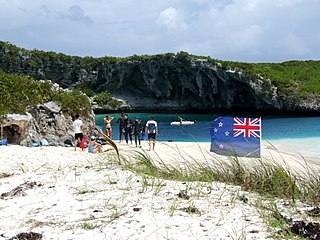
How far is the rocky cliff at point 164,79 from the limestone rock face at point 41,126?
40.6 m

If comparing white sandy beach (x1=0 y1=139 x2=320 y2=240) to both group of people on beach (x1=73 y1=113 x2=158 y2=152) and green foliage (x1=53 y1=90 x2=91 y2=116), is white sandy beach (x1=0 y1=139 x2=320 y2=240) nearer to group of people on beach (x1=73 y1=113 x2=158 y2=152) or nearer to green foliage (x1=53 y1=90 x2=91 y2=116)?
group of people on beach (x1=73 y1=113 x2=158 y2=152)

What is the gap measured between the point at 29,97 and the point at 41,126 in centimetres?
175

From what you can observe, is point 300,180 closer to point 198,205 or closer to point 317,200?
point 317,200

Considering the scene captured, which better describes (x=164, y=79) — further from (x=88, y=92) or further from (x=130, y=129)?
(x=130, y=129)

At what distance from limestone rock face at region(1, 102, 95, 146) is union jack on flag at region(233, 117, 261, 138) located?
9.37 m

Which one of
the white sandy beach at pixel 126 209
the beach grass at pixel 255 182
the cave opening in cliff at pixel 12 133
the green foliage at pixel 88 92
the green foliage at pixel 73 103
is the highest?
the green foliage at pixel 88 92

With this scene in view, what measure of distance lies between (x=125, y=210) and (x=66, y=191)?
4.95ft

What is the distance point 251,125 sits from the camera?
15086 mm

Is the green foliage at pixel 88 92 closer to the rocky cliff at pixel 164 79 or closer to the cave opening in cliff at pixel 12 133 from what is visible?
the rocky cliff at pixel 164 79

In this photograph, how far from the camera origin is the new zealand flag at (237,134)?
14.6m

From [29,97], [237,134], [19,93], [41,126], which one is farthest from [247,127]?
[19,93]

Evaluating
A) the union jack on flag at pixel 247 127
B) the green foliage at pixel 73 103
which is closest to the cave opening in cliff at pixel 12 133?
the green foliage at pixel 73 103

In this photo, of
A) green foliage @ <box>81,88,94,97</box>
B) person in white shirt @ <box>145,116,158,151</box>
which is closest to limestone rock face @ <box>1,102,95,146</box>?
person in white shirt @ <box>145,116,158,151</box>

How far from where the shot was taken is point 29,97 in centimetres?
2212
